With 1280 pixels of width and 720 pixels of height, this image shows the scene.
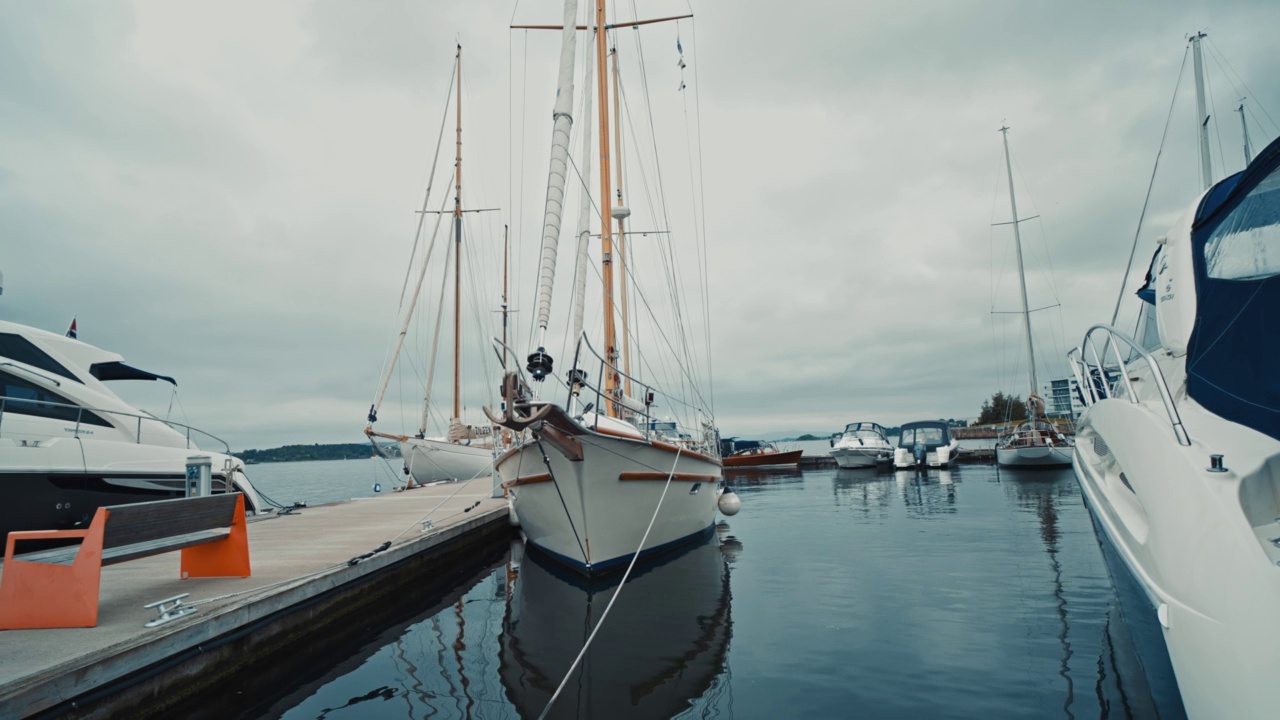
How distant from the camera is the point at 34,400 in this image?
957cm

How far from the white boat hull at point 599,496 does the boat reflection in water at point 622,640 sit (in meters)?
0.44

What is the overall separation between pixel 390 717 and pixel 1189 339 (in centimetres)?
676

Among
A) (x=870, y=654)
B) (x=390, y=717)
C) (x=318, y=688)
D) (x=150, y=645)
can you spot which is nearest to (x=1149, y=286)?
(x=870, y=654)

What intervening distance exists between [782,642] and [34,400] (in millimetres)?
11548

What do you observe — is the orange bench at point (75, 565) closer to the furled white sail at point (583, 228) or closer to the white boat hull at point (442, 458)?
the furled white sail at point (583, 228)

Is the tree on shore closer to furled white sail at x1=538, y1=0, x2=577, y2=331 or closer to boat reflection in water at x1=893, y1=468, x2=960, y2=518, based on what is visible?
boat reflection in water at x1=893, y1=468, x2=960, y2=518

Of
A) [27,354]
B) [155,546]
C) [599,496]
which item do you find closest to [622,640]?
[599,496]

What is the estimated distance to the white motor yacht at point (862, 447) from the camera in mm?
35875

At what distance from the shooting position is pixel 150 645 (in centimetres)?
439

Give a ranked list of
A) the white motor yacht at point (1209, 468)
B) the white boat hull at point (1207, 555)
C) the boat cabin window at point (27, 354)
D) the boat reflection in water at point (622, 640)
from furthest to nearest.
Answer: the boat cabin window at point (27, 354) → the boat reflection in water at point (622, 640) → the white motor yacht at point (1209, 468) → the white boat hull at point (1207, 555)

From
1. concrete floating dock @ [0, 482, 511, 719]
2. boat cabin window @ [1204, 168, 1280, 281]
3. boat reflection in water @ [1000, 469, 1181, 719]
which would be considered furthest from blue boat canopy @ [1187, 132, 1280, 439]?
Answer: concrete floating dock @ [0, 482, 511, 719]

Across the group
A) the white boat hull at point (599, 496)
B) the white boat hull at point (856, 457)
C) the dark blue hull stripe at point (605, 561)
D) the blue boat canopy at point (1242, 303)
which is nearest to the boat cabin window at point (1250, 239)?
the blue boat canopy at point (1242, 303)

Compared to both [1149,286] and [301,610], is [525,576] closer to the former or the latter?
[301,610]

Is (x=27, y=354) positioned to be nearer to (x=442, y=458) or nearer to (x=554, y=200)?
(x=554, y=200)
